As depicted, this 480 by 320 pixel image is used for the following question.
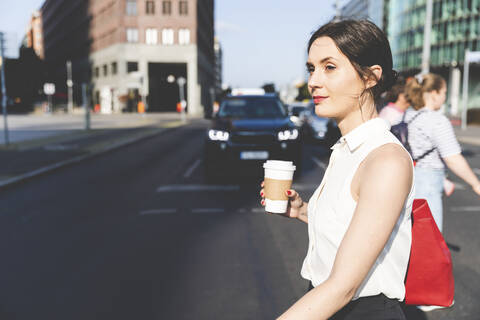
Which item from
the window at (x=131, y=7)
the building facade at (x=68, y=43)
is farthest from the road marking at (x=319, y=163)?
the building facade at (x=68, y=43)

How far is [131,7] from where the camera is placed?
62.3 meters

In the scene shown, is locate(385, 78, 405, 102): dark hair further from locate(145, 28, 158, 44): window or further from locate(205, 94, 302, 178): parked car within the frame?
locate(145, 28, 158, 44): window

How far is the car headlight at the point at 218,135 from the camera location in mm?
9328

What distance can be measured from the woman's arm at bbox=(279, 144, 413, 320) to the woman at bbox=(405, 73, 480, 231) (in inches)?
101

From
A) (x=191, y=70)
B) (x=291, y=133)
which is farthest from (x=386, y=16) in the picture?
(x=291, y=133)

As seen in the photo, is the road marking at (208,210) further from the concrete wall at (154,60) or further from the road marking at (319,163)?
the concrete wall at (154,60)

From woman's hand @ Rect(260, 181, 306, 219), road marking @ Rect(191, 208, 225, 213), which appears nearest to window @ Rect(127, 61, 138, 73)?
road marking @ Rect(191, 208, 225, 213)

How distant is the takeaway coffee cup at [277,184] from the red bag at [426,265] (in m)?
0.52

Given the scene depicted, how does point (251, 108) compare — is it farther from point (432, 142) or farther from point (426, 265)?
point (426, 265)

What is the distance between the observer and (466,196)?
26.3 feet

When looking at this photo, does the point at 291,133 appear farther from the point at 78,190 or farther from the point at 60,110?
the point at 60,110

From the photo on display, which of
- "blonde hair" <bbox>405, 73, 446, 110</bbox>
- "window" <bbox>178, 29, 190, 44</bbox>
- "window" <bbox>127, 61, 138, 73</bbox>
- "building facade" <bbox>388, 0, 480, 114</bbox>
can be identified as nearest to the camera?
"blonde hair" <bbox>405, 73, 446, 110</bbox>

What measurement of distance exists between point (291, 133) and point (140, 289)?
6.13 meters

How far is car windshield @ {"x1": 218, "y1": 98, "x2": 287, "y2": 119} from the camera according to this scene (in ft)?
33.6
